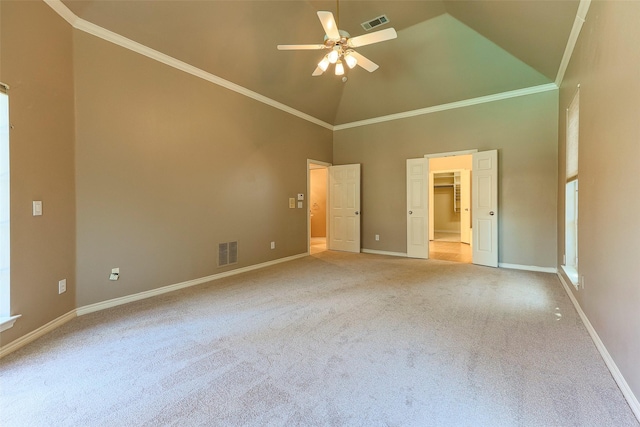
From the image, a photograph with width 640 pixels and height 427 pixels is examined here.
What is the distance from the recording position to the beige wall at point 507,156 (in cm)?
452

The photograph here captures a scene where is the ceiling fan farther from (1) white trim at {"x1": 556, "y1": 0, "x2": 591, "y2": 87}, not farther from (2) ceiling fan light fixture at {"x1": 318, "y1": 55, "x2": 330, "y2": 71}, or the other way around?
(1) white trim at {"x1": 556, "y1": 0, "x2": 591, "y2": 87}

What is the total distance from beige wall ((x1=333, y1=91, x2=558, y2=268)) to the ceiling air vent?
217cm

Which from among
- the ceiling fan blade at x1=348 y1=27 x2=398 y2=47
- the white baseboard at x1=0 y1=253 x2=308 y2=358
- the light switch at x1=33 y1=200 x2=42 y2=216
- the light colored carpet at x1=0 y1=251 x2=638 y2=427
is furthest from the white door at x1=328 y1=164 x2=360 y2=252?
the light switch at x1=33 y1=200 x2=42 y2=216

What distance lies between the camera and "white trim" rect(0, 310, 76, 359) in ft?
7.02

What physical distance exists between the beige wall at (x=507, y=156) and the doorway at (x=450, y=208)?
702mm

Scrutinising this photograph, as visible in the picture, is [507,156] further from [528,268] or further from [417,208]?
[528,268]

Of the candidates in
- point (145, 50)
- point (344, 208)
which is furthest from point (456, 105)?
point (145, 50)

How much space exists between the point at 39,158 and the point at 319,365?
3.00 meters

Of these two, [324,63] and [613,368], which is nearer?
[613,368]

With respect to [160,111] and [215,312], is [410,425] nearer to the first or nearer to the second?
[215,312]

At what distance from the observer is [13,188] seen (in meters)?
2.22

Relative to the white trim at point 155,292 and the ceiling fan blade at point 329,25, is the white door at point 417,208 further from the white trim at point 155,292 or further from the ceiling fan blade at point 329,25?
the ceiling fan blade at point 329,25

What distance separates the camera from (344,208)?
6.58 metres

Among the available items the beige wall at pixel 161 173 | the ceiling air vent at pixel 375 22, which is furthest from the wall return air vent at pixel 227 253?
the ceiling air vent at pixel 375 22
